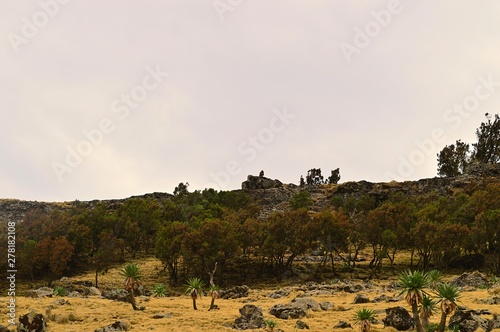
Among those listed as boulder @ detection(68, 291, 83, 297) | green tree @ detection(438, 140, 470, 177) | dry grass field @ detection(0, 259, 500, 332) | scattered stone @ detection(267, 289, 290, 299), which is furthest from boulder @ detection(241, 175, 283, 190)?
boulder @ detection(68, 291, 83, 297)

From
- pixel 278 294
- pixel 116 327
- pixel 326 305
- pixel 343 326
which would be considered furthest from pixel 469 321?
pixel 278 294

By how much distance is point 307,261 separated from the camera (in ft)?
217

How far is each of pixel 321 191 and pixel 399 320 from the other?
301ft

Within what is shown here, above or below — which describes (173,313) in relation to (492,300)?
below

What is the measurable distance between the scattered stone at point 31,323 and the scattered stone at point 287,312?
51.0 ft

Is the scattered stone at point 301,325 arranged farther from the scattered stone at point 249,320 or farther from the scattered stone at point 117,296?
the scattered stone at point 117,296

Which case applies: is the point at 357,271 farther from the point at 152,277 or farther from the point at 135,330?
the point at 135,330

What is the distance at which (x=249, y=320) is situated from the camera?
1097 inches

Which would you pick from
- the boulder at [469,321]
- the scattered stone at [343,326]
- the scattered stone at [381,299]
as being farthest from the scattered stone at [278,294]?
the boulder at [469,321]

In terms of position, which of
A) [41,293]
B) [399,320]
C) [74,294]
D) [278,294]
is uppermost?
[41,293]

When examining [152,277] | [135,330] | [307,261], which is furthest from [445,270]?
[135,330]

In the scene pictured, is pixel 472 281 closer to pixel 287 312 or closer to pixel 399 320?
pixel 399 320

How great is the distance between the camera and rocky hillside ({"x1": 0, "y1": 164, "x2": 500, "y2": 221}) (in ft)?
318

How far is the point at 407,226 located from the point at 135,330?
45.6 metres
